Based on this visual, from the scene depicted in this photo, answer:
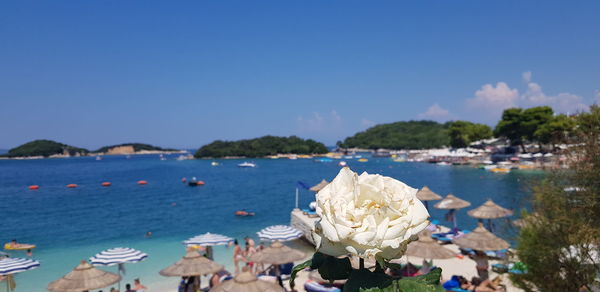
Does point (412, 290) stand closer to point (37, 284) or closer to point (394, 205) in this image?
point (394, 205)

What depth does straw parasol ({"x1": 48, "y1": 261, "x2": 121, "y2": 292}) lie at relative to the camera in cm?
909

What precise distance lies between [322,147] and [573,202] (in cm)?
12659

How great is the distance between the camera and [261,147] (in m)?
132

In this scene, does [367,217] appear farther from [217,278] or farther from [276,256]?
[217,278]

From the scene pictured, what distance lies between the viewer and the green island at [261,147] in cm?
13112

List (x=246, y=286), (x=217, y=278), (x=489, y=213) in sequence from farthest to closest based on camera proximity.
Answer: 1. (x=489, y=213)
2. (x=217, y=278)
3. (x=246, y=286)

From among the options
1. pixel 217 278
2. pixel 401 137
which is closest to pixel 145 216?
pixel 217 278

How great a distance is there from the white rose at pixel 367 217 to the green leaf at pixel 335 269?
11 cm

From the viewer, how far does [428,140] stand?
125750mm

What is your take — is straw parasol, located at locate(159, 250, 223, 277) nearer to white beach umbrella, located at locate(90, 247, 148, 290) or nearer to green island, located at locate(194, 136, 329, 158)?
white beach umbrella, located at locate(90, 247, 148, 290)

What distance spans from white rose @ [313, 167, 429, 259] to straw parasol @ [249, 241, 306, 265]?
1012cm

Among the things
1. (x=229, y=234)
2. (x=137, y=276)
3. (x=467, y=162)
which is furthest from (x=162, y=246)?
(x=467, y=162)

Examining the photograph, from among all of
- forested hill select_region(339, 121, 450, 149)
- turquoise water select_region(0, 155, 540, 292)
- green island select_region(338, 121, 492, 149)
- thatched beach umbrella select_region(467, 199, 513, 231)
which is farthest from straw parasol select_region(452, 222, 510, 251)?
forested hill select_region(339, 121, 450, 149)

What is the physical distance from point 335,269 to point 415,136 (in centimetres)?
14293
